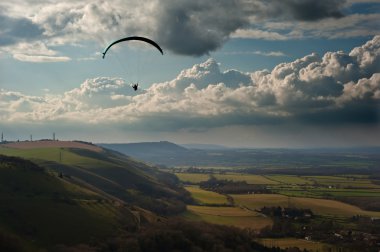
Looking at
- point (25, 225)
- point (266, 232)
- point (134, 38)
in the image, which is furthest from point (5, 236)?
point (266, 232)

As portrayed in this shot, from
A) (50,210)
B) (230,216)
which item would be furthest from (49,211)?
(230,216)

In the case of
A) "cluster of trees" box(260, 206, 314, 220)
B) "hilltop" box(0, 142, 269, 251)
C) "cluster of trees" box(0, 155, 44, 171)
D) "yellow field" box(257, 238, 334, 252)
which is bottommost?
"yellow field" box(257, 238, 334, 252)

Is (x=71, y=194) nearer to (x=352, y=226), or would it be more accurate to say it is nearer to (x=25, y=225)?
(x=25, y=225)

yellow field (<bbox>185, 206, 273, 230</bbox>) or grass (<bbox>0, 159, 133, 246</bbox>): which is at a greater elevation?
grass (<bbox>0, 159, 133, 246</bbox>)

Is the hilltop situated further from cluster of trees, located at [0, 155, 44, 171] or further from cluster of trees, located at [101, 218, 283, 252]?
cluster of trees, located at [0, 155, 44, 171]

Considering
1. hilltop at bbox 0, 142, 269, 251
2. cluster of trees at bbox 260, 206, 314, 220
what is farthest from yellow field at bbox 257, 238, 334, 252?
cluster of trees at bbox 260, 206, 314, 220

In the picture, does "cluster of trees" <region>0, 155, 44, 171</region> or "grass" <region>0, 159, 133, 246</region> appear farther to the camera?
"cluster of trees" <region>0, 155, 44, 171</region>

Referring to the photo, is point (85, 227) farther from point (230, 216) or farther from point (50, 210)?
point (230, 216)
